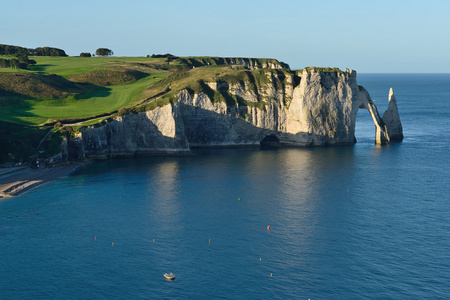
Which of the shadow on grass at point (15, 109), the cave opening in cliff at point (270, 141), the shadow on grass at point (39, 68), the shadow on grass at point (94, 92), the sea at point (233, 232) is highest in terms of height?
the shadow on grass at point (39, 68)

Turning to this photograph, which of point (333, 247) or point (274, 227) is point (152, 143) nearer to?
point (274, 227)

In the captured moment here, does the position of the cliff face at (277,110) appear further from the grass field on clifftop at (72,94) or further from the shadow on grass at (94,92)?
the shadow on grass at (94,92)

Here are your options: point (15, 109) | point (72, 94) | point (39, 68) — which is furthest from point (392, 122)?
point (39, 68)

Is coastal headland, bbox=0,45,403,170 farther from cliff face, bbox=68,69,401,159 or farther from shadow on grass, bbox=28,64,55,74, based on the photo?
shadow on grass, bbox=28,64,55,74

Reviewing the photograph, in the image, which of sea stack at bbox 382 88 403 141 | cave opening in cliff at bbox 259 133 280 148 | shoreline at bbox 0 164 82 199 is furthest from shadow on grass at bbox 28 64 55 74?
sea stack at bbox 382 88 403 141

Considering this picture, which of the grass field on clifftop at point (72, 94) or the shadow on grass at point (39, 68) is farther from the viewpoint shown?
the shadow on grass at point (39, 68)

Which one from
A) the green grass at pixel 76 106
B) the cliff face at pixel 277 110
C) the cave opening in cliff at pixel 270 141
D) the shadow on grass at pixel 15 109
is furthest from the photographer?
the cave opening in cliff at pixel 270 141

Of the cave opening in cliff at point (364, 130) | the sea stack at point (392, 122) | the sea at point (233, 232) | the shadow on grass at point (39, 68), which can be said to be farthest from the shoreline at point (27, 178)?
the sea stack at point (392, 122)
